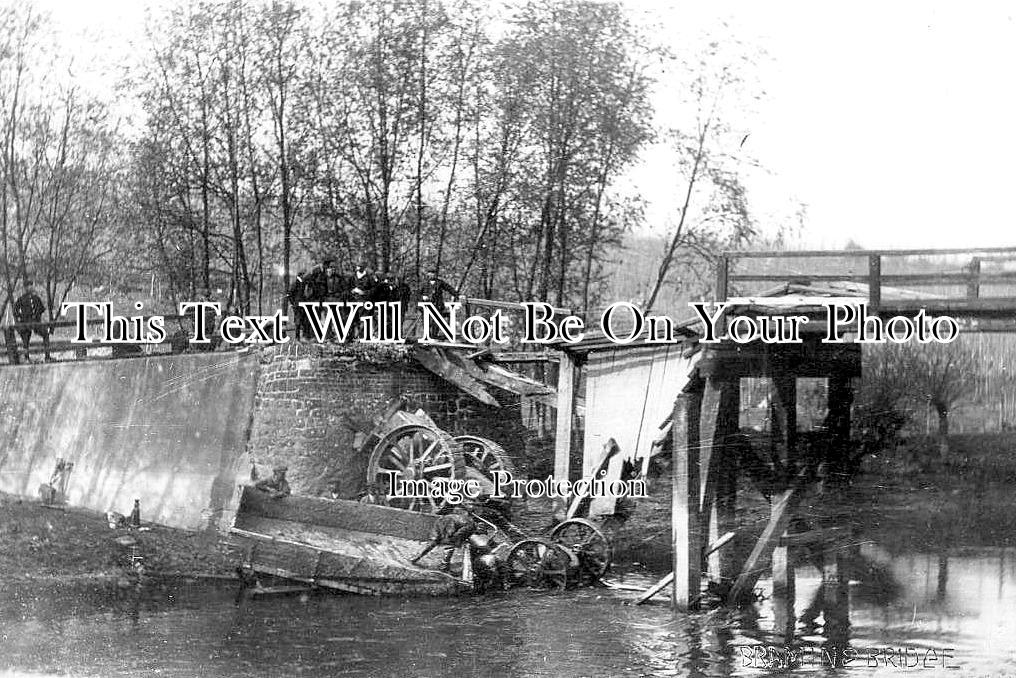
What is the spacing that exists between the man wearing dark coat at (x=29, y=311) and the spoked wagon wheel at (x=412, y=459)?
309 centimetres

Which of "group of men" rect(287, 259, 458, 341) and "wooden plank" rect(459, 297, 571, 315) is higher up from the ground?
"group of men" rect(287, 259, 458, 341)

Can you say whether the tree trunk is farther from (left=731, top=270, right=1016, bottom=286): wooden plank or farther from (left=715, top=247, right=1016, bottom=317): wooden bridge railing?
(left=731, top=270, right=1016, bottom=286): wooden plank

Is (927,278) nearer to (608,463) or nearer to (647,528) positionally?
(608,463)

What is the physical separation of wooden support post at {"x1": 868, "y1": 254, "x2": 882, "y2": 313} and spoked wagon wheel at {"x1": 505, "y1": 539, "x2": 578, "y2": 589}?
3.26 meters

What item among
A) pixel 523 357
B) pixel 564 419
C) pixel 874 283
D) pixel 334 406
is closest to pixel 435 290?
pixel 564 419

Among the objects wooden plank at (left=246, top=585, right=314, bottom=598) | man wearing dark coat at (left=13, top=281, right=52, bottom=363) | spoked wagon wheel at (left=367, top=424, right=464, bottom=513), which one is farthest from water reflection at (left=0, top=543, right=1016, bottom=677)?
man wearing dark coat at (left=13, top=281, right=52, bottom=363)

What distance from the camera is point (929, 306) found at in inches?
285

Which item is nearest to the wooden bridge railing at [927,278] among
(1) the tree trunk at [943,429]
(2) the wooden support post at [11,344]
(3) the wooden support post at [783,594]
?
(1) the tree trunk at [943,429]

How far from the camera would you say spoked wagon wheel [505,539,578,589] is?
8.95 meters

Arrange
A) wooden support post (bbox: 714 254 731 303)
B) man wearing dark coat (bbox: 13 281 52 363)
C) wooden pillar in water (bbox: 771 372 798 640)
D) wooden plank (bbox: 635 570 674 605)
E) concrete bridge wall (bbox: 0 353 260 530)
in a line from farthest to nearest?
concrete bridge wall (bbox: 0 353 260 530) → man wearing dark coat (bbox: 13 281 52 363) → wooden pillar in water (bbox: 771 372 798 640) → wooden plank (bbox: 635 570 674 605) → wooden support post (bbox: 714 254 731 303)

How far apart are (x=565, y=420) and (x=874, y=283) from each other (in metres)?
3.15

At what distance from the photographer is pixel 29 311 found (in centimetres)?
934

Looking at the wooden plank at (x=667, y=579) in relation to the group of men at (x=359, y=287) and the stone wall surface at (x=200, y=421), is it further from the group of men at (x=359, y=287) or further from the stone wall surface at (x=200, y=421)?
the group of men at (x=359, y=287)

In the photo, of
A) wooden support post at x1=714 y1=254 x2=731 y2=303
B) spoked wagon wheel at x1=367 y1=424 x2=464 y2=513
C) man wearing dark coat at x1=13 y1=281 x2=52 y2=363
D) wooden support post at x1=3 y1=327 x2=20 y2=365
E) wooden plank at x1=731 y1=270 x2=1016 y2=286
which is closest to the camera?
wooden plank at x1=731 y1=270 x2=1016 y2=286
